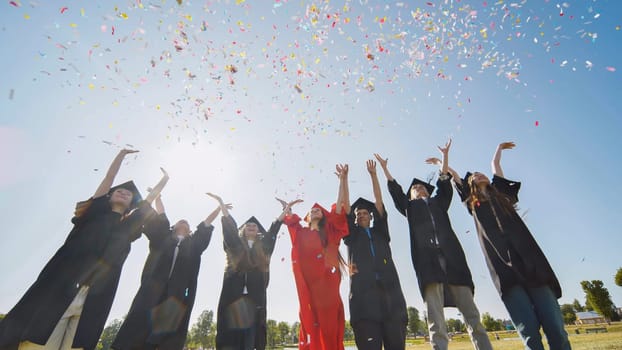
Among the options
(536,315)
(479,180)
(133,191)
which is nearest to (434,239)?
(479,180)

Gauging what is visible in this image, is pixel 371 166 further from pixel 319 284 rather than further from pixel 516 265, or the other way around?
pixel 516 265

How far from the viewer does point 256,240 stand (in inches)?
274

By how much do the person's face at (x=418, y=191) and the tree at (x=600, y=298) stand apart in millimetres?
88617

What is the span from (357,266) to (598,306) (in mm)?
91177

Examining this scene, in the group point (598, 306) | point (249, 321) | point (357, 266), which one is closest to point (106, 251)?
point (249, 321)

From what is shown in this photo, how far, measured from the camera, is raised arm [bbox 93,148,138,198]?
5262 mm

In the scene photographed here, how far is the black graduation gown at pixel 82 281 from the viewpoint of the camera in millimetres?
3656

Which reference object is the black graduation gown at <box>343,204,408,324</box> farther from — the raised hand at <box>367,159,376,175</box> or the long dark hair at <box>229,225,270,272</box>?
the long dark hair at <box>229,225,270,272</box>

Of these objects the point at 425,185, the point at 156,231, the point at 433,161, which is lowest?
the point at 156,231

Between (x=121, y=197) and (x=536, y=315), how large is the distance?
664 cm

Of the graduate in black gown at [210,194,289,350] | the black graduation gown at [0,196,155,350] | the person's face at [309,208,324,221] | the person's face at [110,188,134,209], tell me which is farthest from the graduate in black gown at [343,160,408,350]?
the person's face at [110,188,134,209]

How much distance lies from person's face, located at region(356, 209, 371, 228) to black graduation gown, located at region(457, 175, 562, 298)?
6.46ft

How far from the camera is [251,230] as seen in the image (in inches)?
285

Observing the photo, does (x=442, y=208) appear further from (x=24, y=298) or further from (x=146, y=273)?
(x=24, y=298)
